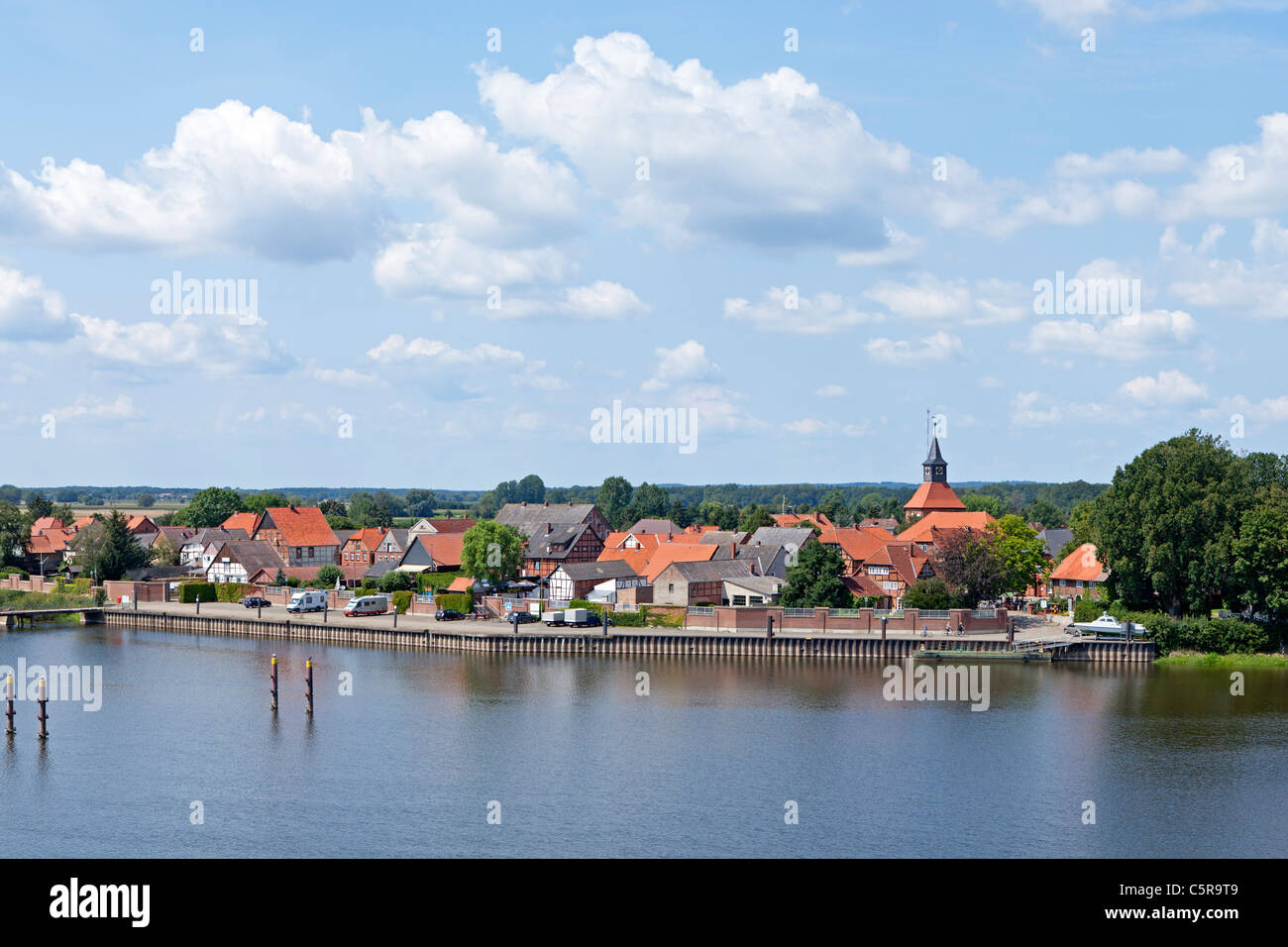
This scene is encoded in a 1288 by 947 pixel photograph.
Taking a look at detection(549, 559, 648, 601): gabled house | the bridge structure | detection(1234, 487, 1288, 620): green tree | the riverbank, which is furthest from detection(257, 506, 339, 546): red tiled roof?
detection(1234, 487, 1288, 620): green tree

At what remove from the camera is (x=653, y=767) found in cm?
3966

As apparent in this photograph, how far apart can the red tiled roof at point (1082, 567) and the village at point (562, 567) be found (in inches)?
3.8

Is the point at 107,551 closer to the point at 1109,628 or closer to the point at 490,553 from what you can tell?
the point at 490,553

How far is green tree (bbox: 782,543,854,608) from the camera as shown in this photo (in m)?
72.4

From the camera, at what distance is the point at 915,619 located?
232 ft

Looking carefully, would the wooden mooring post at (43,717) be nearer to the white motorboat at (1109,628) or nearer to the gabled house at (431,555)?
the gabled house at (431,555)

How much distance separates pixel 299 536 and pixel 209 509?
92.8ft

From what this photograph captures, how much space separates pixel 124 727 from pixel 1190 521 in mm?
51679

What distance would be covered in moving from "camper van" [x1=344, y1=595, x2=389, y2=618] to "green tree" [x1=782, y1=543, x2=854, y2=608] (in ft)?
93.9

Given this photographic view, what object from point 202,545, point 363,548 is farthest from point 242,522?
point 363,548

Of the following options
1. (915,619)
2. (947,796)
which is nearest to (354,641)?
(915,619)

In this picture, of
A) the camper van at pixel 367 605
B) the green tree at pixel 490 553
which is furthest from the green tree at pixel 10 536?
the green tree at pixel 490 553

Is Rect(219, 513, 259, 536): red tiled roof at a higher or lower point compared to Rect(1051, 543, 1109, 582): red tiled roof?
higher

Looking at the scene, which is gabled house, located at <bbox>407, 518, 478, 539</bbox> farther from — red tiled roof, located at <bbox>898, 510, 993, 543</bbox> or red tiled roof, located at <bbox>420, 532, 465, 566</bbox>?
red tiled roof, located at <bbox>898, 510, 993, 543</bbox>
